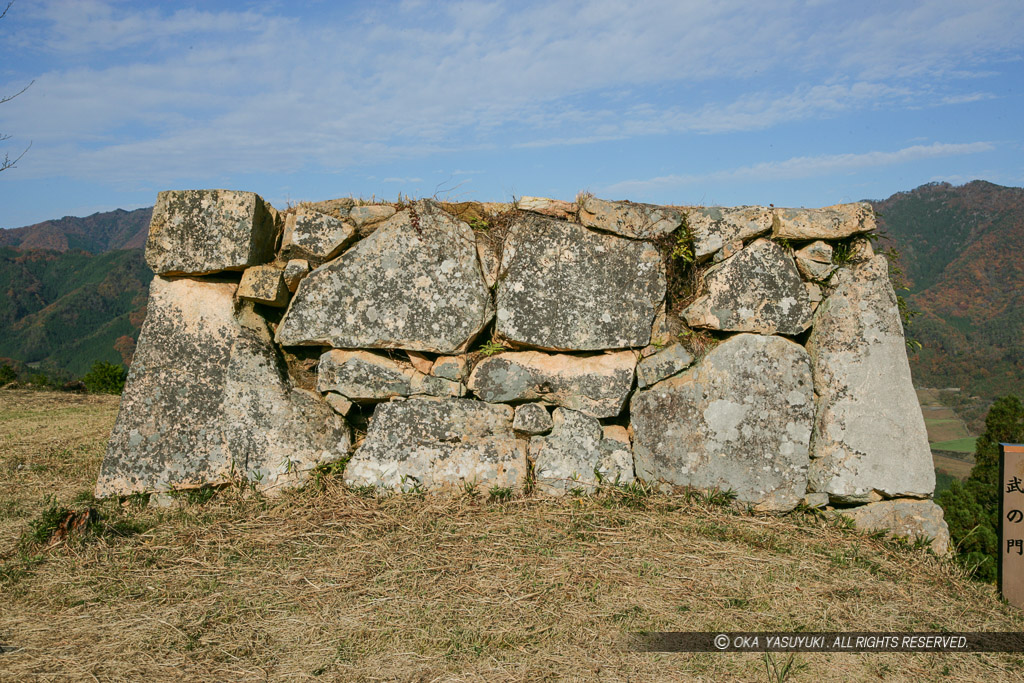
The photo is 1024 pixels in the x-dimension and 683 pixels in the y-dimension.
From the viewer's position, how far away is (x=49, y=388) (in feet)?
34.3

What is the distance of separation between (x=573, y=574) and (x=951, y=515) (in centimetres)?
330

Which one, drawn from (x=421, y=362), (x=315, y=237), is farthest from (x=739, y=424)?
(x=315, y=237)

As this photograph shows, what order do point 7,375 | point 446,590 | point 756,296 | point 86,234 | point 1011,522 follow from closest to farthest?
point 446,590 → point 1011,522 → point 756,296 → point 7,375 → point 86,234

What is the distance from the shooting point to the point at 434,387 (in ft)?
15.5

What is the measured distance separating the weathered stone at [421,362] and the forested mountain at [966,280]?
26.2m

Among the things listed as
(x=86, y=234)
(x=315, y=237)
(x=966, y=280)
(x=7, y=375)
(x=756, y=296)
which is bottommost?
(x=7, y=375)

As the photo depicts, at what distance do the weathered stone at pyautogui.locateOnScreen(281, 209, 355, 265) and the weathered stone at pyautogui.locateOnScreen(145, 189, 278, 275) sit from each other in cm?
26

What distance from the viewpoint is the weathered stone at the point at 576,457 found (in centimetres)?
463

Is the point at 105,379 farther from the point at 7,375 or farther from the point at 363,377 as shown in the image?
the point at 363,377

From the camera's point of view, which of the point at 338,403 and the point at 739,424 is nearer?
the point at 739,424

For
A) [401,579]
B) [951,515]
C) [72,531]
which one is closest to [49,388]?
[72,531]

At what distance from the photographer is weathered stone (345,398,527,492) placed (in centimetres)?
459

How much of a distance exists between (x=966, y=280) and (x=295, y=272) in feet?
162

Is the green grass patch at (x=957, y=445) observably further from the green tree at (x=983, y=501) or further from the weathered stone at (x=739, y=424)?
the weathered stone at (x=739, y=424)
